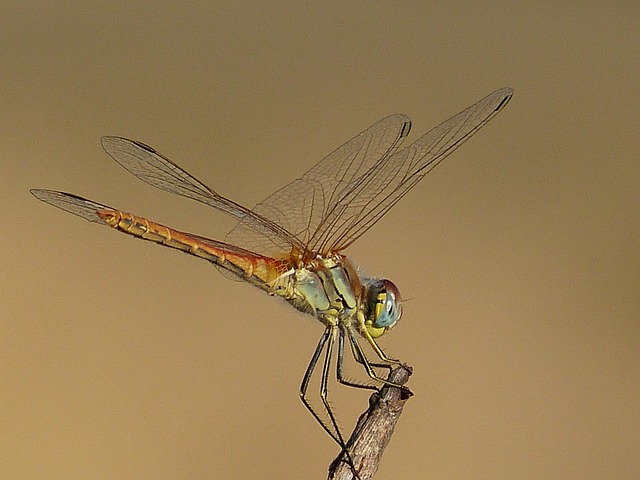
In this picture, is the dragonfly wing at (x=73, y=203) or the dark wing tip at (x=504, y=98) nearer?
the dragonfly wing at (x=73, y=203)

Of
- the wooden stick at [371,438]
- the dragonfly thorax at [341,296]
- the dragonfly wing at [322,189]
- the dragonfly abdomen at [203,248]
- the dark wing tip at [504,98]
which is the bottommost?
the wooden stick at [371,438]

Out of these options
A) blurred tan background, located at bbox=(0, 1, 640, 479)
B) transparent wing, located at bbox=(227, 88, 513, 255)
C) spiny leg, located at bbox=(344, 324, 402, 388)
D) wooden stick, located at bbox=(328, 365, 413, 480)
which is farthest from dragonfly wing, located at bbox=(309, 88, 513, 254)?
→ blurred tan background, located at bbox=(0, 1, 640, 479)

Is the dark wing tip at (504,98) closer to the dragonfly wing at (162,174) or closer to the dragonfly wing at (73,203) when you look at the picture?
the dragonfly wing at (162,174)

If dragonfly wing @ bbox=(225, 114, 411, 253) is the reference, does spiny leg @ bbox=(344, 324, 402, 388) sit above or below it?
below

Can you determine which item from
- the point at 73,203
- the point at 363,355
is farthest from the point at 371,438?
the point at 73,203

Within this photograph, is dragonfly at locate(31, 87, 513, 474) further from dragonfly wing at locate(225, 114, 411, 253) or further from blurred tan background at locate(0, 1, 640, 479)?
blurred tan background at locate(0, 1, 640, 479)

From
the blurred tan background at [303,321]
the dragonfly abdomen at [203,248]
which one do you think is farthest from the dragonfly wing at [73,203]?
the blurred tan background at [303,321]

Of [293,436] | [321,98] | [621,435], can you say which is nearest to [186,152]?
[321,98]
